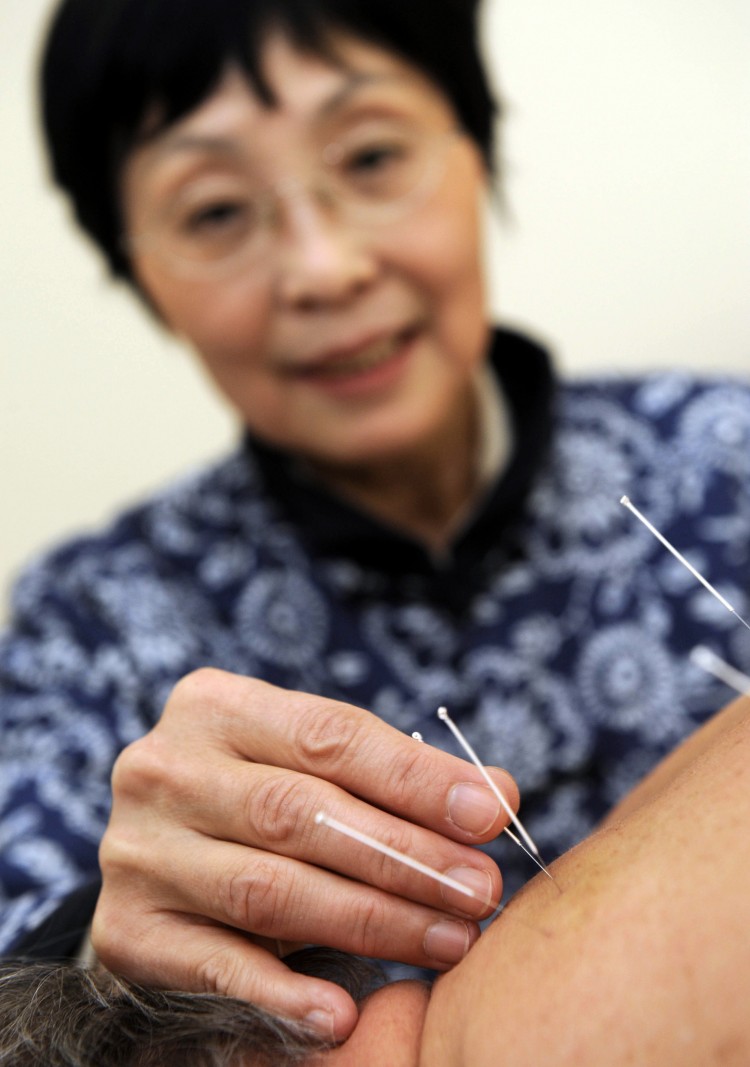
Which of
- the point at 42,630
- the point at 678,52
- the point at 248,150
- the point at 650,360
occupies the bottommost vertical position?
the point at 650,360

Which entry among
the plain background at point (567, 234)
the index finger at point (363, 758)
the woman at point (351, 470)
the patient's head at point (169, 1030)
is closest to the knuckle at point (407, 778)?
the index finger at point (363, 758)

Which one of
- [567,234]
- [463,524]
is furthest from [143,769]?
[567,234]

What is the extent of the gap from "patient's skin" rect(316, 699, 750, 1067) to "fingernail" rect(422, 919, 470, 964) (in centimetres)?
2

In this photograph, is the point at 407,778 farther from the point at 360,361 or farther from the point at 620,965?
the point at 360,361

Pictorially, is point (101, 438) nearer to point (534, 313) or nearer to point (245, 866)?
point (534, 313)

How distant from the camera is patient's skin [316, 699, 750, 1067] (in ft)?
1.69

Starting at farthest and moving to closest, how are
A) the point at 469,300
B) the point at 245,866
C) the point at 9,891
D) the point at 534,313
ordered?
the point at 534,313 < the point at 469,300 < the point at 9,891 < the point at 245,866

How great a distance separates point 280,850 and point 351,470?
2.99 feet

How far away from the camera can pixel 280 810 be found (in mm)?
689

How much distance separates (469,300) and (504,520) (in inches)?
13.1

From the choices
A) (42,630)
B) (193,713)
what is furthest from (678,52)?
(193,713)

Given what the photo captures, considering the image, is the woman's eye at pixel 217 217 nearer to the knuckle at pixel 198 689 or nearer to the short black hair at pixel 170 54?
the short black hair at pixel 170 54

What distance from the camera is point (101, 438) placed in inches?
105

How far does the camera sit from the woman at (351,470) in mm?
1261
